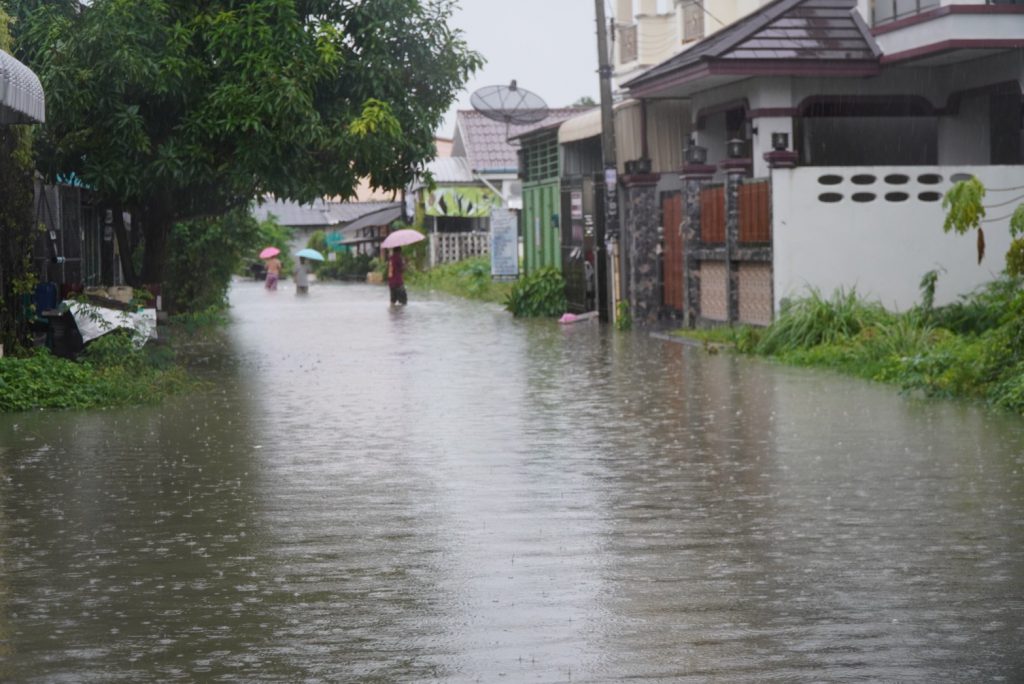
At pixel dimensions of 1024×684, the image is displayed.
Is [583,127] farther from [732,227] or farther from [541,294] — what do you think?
[732,227]

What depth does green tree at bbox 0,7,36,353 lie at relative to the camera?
59.9 ft

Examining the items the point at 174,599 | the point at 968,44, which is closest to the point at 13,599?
the point at 174,599

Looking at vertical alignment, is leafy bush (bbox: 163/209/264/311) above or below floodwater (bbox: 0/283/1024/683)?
above

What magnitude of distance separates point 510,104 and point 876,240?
833 inches

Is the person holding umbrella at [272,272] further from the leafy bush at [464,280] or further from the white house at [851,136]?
the white house at [851,136]

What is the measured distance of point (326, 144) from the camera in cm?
2369

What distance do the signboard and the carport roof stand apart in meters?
21.1

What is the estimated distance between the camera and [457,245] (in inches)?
2516

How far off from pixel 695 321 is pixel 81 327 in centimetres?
1120

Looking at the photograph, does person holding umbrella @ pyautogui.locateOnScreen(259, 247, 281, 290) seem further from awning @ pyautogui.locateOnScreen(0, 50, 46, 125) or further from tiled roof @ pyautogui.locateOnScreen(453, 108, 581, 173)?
awning @ pyautogui.locateOnScreen(0, 50, 46, 125)

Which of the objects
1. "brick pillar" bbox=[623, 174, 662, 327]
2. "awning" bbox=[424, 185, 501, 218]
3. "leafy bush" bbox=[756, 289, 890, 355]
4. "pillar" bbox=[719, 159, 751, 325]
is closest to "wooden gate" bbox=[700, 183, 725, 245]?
"pillar" bbox=[719, 159, 751, 325]

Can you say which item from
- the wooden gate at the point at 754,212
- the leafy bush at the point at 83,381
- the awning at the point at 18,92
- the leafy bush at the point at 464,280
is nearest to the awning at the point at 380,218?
the leafy bush at the point at 464,280

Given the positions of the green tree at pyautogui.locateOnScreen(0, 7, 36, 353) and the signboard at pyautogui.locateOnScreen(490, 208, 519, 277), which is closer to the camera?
the green tree at pyautogui.locateOnScreen(0, 7, 36, 353)

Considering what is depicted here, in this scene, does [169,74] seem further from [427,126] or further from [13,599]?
[13,599]
